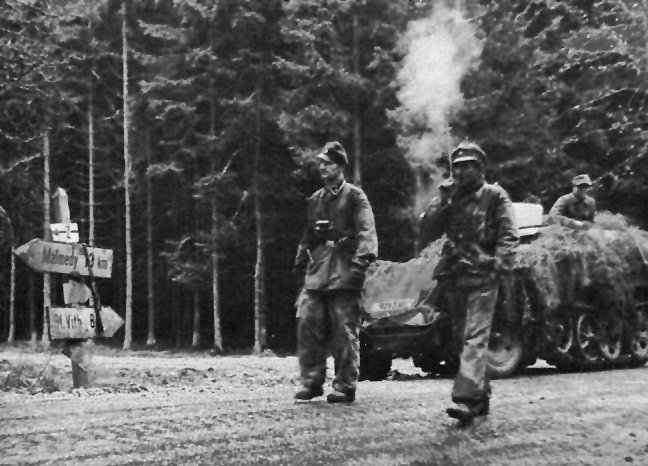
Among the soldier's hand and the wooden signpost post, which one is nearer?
the soldier's hand

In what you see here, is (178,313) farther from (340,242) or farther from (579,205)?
(340,242)

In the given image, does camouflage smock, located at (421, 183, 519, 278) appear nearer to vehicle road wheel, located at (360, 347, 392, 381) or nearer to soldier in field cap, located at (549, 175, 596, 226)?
vehicle road wheel, located at (360, 347, 392, 381)

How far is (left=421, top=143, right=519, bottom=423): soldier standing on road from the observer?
20.2ft

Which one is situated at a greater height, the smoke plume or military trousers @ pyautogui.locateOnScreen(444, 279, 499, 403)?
the smoke plume

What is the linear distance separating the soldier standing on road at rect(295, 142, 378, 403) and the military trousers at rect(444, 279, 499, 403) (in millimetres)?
991

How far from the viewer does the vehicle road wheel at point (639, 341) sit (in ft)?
43.9

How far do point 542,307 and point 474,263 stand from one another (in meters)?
5.81

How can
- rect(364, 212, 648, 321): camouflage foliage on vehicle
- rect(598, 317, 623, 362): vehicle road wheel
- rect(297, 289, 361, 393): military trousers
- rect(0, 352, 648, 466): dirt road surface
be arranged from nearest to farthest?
rect(0, 352, 648, 466): dirt road surface
rect(297, 289, 361, 393): military trousers
rect(364, 212, 648, 321): camouflage foliage on vehicle
rect(598, 317, 623, 362): vehicle road wheel

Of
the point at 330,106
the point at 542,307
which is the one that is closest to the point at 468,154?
the point at 542,307

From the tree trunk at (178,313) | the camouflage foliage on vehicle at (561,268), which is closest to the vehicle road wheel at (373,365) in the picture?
the camouflage foliage on vehicle at (561,268)

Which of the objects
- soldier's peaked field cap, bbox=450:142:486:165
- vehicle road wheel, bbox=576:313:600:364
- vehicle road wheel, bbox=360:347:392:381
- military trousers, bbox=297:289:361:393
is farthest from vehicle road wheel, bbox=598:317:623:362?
soldier's peaked field cap, bbox=450:142:486:165

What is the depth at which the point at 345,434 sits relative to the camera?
5.51 metres

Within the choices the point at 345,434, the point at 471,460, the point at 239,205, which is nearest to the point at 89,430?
the point at 345,434

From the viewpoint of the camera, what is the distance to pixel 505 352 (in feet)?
38.0
